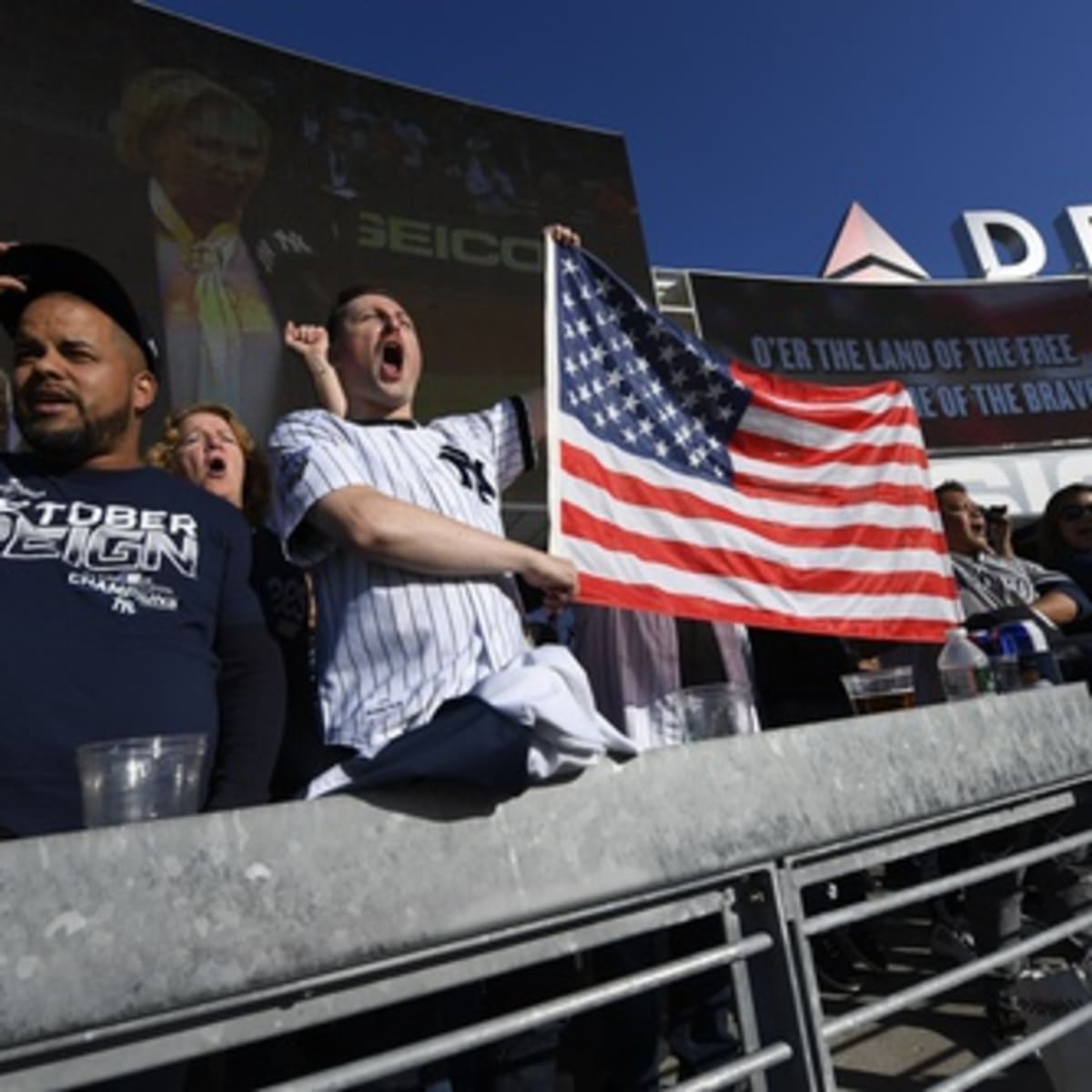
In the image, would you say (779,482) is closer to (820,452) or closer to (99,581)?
(820,452)

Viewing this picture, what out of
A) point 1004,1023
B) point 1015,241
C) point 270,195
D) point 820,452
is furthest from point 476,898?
point 1015,241

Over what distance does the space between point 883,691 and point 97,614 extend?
5.07ft

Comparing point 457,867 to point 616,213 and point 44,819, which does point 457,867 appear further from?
point 616,213

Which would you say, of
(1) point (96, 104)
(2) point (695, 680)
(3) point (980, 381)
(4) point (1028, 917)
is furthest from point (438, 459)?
(3) point (980, 381)

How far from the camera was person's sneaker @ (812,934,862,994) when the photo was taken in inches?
115

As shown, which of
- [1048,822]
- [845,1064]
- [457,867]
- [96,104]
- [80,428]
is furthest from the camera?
[96,104]

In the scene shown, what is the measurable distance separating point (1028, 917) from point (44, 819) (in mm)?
3464

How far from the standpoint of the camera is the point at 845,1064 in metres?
2.28

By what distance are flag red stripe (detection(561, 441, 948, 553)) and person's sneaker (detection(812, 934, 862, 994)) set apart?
1304mm

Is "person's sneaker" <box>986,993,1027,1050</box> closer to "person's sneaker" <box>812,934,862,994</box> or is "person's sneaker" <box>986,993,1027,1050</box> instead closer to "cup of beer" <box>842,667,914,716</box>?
"person's sneaker" <box>812,934,862,994</box>

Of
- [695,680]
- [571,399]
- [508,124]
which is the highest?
[508,124]

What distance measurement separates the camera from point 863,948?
3.13 meters

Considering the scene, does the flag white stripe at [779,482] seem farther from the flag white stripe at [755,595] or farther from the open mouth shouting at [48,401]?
the open mouth shouting at [48,401]

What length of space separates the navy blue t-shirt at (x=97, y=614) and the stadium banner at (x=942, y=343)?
16635mm
